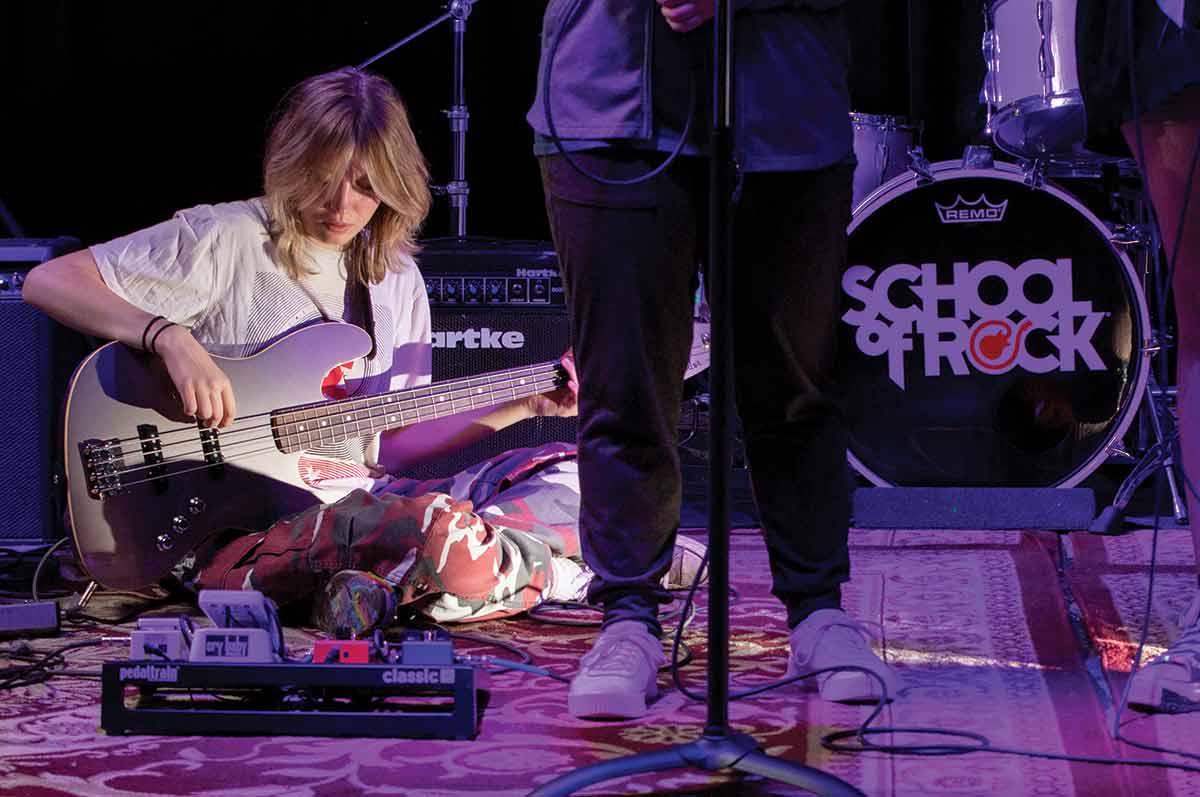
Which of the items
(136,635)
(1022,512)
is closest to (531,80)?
(1022,512)

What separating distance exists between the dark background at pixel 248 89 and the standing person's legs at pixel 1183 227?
2711 millimetres

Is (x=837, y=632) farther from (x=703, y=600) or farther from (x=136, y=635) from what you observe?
(x=136, y=635)

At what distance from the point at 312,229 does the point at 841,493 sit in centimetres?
113

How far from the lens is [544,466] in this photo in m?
2.64

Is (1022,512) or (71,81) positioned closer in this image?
(1022,512)

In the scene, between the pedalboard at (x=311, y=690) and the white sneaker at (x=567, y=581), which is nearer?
the pedalboard at (x=311, y=690)

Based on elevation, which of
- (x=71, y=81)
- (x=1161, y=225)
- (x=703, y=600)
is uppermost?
(x=71, y=81)

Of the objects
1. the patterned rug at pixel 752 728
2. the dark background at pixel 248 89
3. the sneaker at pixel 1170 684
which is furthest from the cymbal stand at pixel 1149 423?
the sneaker at pixel 1170 684

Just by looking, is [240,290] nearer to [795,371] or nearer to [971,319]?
[795,371]

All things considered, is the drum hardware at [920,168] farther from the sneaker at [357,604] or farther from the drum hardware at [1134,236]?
the sneaker at [357,604]

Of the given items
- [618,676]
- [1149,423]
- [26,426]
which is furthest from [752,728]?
[1149,423]

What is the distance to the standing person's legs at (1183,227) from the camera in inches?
68.2

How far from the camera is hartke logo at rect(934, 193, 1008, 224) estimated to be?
3.52 metres

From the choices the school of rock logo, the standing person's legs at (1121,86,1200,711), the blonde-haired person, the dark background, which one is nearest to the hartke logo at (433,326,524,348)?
the blonde-haired person
